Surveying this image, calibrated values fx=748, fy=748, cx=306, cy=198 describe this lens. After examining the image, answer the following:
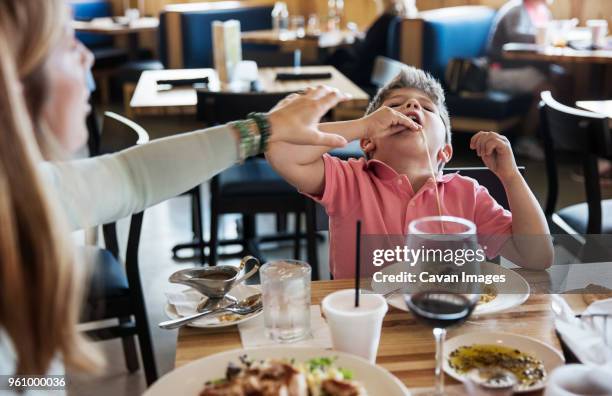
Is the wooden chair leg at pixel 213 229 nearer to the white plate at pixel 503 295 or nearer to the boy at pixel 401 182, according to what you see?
the boy at pixel 401 182

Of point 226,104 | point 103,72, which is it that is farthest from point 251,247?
point 103,72

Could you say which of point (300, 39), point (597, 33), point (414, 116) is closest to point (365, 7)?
point (300, 39)

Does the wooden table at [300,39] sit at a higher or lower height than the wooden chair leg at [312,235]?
higher

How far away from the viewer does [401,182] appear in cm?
170

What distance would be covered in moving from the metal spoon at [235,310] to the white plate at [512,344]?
1.16 feet

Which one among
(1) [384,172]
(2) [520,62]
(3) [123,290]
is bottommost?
(3) [123,290]


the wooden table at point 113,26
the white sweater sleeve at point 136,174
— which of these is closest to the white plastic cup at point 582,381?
the white sweater sleeve at point 136,174

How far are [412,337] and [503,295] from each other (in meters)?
0.23

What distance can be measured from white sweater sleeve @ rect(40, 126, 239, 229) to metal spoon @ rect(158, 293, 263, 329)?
203 millimetres

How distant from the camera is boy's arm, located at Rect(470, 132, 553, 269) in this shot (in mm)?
1600

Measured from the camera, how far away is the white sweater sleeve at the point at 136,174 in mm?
1230

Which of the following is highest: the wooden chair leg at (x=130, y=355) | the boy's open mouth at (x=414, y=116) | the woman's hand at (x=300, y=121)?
the woman's hand at (x=300, y=121)

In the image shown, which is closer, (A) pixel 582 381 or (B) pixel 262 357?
(A) pixel 582 381

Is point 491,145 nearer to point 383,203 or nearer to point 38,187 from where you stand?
point 383,203
